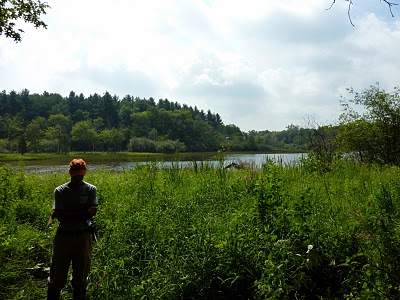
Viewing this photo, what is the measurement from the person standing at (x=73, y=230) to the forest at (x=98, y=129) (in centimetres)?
7726

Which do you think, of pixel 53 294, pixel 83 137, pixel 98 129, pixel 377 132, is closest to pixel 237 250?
pixel 53 294

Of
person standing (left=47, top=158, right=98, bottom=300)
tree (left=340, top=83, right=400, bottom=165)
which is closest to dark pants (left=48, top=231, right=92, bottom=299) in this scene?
person standing (left=47, top=158, right=98, bottom=300)

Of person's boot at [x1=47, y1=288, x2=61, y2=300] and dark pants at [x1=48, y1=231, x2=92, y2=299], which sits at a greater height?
dark pants at [x1=48, y1=231, x2=92, y2=299]

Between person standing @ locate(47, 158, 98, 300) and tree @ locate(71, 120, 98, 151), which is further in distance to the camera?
tree @ locate(71, 120, 98, 151)

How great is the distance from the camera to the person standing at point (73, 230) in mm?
3680

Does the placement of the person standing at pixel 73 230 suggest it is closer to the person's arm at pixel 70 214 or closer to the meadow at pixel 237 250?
the person's arm at pixel 70 214

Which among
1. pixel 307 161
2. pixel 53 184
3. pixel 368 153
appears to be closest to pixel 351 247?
pixel 307 161

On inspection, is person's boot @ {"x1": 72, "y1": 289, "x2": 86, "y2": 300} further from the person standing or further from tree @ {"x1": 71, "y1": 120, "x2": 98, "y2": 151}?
tree @ {"x1": 71, "y1": 120, "x2": 98, "y2": 151}

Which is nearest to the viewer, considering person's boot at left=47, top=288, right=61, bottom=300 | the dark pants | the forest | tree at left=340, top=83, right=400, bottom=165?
the dark pants

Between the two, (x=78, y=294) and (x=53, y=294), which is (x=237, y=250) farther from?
(x=53, y=294)

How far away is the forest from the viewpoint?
8675cm

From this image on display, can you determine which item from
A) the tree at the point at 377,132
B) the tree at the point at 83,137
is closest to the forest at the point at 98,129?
the tree at the point at 83,137

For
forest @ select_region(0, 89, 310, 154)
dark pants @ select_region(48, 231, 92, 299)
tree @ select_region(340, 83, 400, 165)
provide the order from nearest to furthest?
dark pants @ select_region(48, 231, 92, 299) → tree @ select_region(340, 83, 400, 165) → forest @ select_region(0, 89, 310, 154)

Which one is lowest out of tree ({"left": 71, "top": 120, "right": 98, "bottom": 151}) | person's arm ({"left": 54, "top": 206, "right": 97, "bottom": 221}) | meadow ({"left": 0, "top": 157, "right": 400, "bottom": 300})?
meadow ({"left": 0, "top": 157, "right": 400, "bottom": 300})
